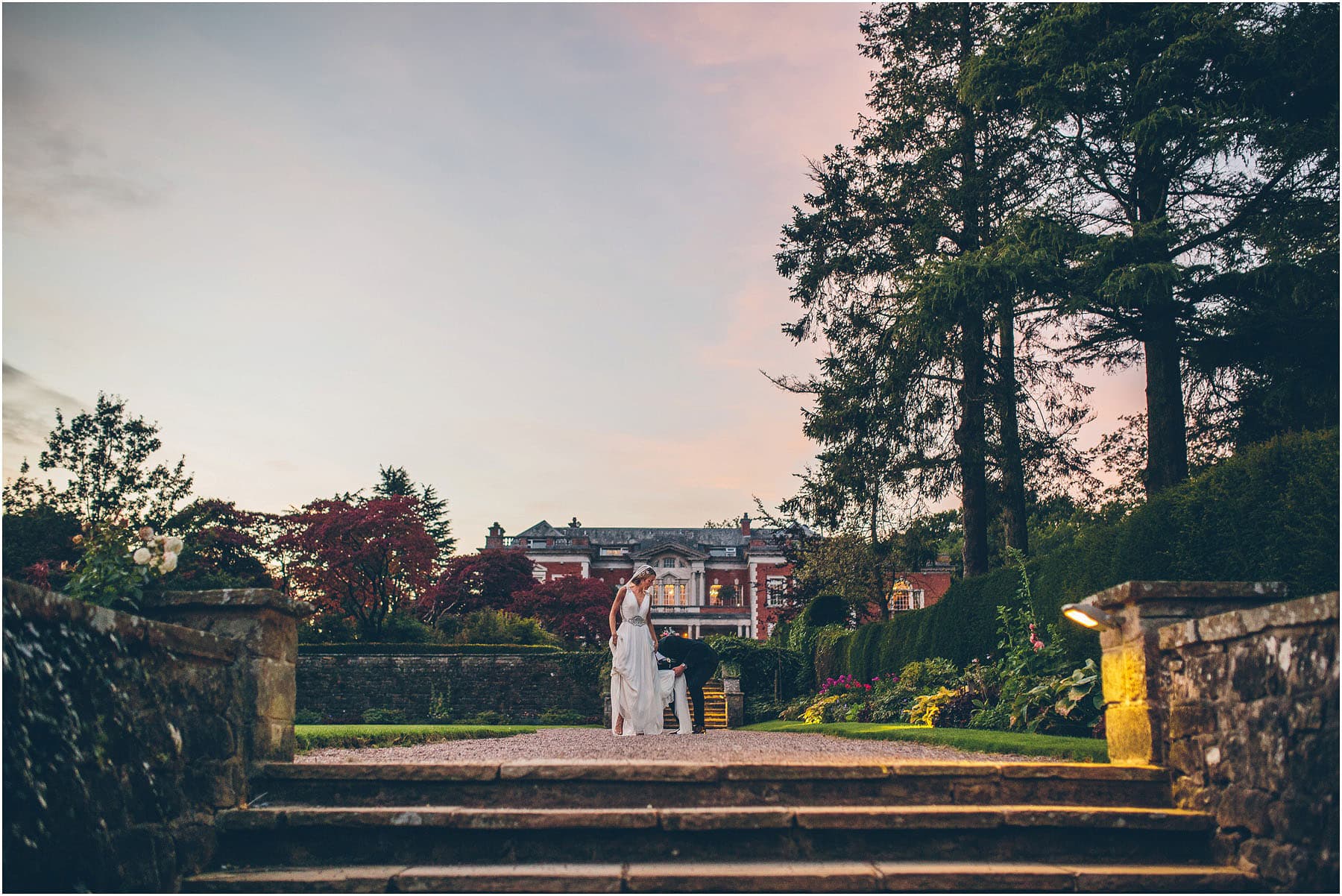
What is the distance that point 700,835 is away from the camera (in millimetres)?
3928

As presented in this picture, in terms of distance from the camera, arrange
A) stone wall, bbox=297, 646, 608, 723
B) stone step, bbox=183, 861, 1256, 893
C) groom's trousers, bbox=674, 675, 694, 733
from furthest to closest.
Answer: stone wall, bbox=297, 646, 608, 723 < groom's trousers, bbox=674, 675, 694, 733 < stone step, bbox=183, 861, 1256, 893

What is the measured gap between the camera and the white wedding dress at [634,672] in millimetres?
9719

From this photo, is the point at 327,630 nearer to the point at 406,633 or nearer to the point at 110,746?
the point at 406,633

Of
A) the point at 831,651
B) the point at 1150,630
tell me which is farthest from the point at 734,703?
the point at 1150,630

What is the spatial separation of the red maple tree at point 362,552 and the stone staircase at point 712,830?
2573 centimetres

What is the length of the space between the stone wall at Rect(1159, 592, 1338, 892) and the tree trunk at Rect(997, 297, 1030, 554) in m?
12.6

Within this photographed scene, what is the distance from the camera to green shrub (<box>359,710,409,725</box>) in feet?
68.7

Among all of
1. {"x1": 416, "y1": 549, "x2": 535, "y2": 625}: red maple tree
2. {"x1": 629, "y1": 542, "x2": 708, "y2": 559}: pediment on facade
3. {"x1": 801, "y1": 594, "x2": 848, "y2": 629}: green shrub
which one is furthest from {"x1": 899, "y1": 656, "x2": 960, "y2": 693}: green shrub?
{"x1": 629, "y1": 542, "x2": 708, "y2": 559}: pediment on facade

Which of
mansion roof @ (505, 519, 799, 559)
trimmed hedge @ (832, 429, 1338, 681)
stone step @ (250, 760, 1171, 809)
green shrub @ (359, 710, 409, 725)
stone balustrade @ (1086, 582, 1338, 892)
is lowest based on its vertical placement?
green shrub @ (359, 710, 409, 725)

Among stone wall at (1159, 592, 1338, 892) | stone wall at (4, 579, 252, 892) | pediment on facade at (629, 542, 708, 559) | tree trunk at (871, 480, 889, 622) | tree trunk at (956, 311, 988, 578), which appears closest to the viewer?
stone wall at (4, 579, 252, 892)

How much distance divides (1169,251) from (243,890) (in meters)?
13.7

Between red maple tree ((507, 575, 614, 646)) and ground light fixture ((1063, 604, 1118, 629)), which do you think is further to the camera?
red maple tree ((507, 575, 614, 646))

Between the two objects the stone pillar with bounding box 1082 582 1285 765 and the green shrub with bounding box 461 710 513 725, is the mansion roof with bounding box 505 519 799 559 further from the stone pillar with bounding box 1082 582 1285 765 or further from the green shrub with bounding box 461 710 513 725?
the stone pillar with bounding box 1082 582 1285 765

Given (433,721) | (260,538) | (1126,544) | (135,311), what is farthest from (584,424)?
(1126,544)
